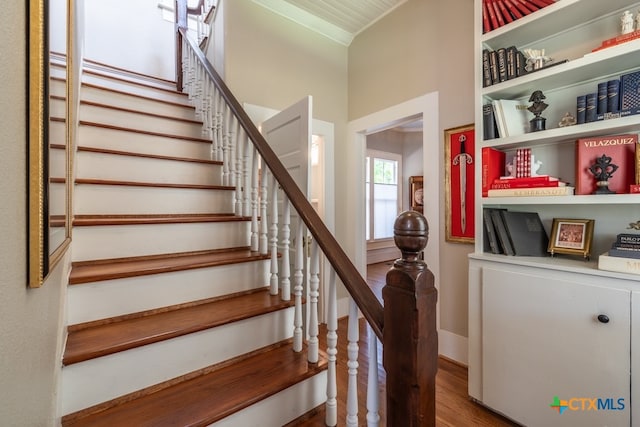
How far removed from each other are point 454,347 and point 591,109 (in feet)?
5.95

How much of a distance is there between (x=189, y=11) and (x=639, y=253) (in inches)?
171

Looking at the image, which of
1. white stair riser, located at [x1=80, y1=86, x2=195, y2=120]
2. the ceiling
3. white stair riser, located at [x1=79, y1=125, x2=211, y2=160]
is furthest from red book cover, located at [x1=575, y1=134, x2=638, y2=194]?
white stair riser, located at [x1=80, y1=86, x2=195, y2=120]

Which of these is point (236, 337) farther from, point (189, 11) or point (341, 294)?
point (189, 11)

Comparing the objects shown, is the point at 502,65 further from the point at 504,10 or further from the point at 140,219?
the point at 140,219

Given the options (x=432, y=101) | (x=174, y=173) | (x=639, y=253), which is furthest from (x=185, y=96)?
(x=639, y=253)

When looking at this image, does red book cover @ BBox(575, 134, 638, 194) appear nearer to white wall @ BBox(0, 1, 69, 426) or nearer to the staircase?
the staircase

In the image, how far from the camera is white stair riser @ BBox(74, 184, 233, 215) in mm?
1587

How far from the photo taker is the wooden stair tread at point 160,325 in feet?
3.34

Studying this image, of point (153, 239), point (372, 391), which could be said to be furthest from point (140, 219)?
point (372, 391)

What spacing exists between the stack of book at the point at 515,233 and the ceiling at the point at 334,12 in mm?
2185

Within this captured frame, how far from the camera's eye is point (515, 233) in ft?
5.51

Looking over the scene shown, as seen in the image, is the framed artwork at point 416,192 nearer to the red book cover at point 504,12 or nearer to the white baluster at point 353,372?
the red book cover at point 504,12

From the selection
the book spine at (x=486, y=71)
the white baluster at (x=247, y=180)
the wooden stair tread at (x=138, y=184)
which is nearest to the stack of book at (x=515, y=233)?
the book spine at (x=486, y=71)

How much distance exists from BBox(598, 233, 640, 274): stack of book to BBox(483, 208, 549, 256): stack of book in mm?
363
